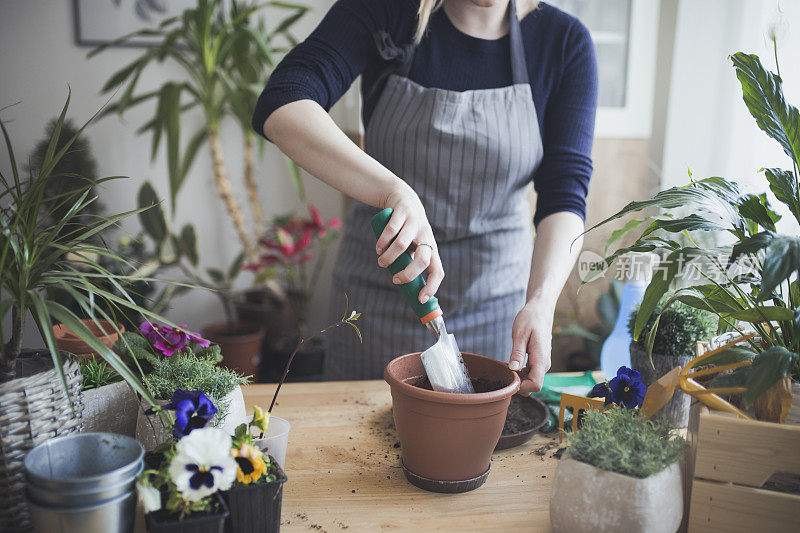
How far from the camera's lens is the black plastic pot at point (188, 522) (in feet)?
1.95

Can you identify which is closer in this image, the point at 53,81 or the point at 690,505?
the point at 690,505

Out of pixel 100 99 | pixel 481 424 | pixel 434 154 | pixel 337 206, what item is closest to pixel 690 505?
pixel 481 424

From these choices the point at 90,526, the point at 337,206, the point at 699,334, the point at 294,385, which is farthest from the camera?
the point at 337,206

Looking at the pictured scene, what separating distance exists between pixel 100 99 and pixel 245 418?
92.4 inches

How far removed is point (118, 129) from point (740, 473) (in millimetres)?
2691

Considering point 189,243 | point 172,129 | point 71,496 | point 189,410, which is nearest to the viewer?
point 71,496

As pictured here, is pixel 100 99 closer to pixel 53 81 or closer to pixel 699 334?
pixel 53 81

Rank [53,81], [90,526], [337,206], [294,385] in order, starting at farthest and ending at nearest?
1. [337,206]
2. [53,81]
3. [294,385]
4. [90,526]

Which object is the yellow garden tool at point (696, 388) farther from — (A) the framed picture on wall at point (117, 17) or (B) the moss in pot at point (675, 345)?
(A) the framed picture on wall at point (117, 17)

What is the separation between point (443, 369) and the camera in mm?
826

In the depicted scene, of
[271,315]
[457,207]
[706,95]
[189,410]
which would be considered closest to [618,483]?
[189,410]

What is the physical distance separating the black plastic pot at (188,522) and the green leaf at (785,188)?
Result: 28.8 inches

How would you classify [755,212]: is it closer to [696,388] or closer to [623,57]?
[696,388]

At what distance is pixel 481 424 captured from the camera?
768 millimetres
